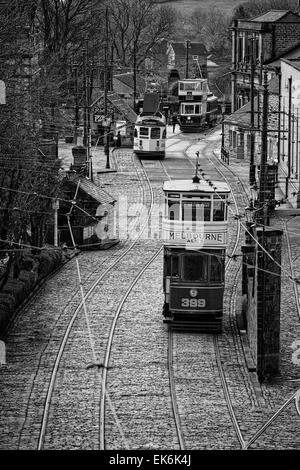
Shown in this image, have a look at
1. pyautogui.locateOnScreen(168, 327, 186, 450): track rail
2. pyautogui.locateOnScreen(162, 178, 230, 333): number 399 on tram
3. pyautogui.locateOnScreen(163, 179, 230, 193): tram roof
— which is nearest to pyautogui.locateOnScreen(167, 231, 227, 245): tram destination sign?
pyautogui.locateOnScreen(162, 178, 230, 333): number 399 on tram

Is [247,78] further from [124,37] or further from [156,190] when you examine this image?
[124,37]

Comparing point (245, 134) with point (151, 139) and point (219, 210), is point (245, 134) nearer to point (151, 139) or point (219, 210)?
point (151, 139)

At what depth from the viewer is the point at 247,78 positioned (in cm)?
7131

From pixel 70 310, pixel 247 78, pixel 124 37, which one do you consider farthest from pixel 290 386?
pixel 124 37

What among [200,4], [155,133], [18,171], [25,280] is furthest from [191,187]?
[200,4]

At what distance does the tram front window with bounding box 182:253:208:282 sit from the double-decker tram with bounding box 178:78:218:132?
157ft

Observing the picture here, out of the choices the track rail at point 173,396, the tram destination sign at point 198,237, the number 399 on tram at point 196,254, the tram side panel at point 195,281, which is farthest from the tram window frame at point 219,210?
the track rail at point 173,396

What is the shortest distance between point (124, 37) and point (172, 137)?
45.3 metres

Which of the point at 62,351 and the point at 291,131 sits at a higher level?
the point at 291,131

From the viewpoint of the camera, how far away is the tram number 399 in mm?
31562

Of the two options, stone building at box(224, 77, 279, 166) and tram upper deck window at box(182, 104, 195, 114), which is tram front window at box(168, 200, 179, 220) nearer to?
stone building at box(224, 77, 279, 166)

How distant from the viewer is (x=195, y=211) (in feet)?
104

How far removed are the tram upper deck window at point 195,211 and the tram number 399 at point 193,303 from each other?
1.81 m

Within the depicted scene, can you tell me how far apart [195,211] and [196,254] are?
1076 mm
